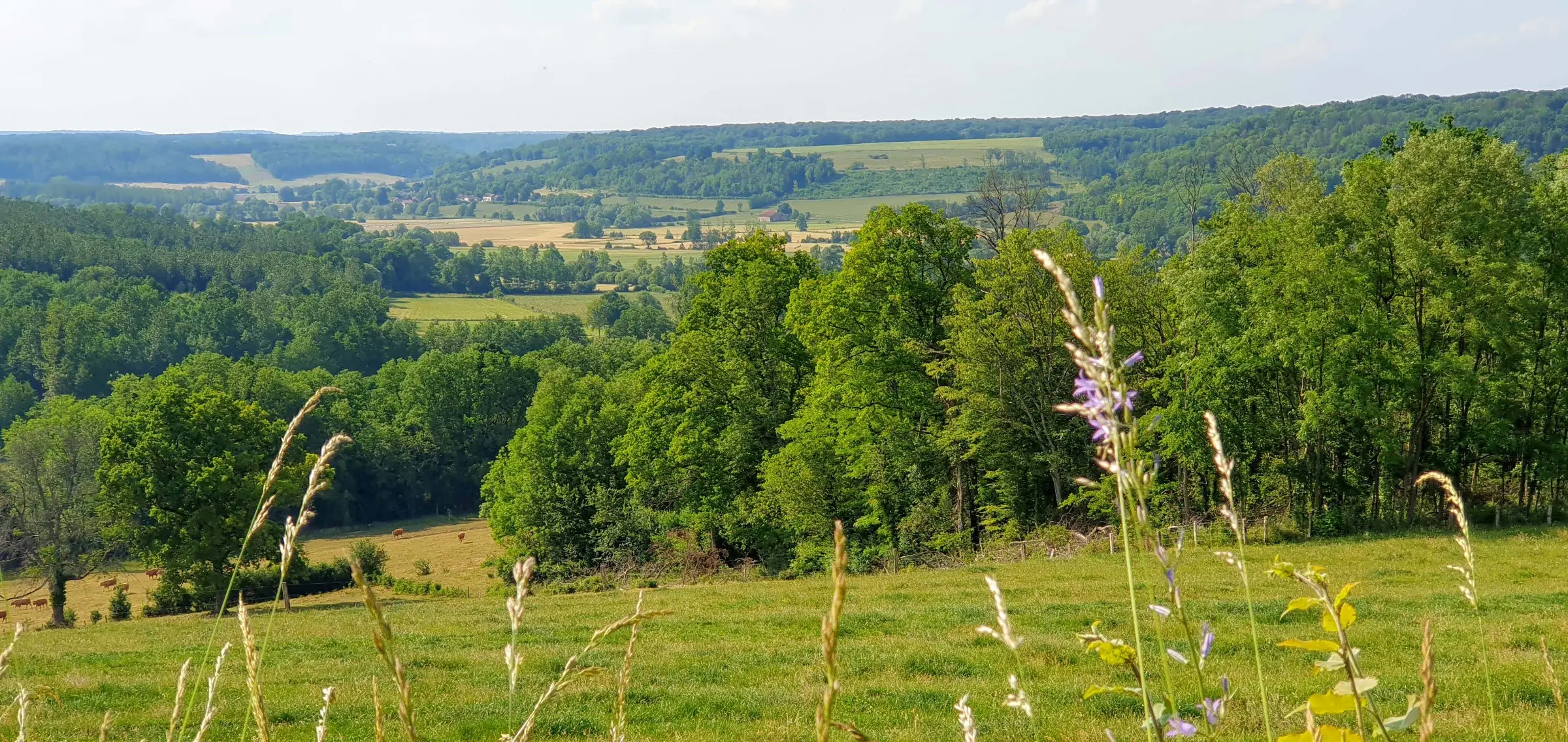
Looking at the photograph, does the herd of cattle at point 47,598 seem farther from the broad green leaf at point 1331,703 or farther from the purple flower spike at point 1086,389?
the purple flower spike at point 1086,389

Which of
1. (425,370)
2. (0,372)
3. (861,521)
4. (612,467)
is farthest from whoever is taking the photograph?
(0,372)

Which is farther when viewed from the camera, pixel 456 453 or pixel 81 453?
pixel 456 453

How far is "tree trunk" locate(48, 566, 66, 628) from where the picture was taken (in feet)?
140

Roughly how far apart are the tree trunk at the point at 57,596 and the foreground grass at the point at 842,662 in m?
19.8

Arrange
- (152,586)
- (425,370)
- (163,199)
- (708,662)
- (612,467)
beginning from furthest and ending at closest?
(163,199) < (425,370) < (152,586) < (612,467) < (708,662)

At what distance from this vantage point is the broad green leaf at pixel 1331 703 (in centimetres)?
238

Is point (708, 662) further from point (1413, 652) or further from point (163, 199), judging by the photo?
point (163, 199)

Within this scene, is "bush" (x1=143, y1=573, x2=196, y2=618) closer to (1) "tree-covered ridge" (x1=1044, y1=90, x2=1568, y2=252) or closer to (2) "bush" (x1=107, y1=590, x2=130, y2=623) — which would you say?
(2) "bush" (x1=107, y1=590, x2=130, y2=623)

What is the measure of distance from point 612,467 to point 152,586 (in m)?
30.8

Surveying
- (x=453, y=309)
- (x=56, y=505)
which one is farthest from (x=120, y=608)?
(x=453, y=309)

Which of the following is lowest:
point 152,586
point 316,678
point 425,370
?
point 152,586

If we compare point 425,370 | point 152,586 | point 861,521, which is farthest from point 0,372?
point 861,521

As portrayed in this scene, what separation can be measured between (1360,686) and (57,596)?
172 feet

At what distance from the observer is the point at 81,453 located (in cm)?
5366
